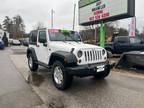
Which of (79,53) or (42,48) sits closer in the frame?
(79,53)

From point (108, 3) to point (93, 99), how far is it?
7.93 m

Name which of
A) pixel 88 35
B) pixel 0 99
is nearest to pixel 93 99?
pixel 0 99

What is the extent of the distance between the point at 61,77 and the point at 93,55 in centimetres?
126

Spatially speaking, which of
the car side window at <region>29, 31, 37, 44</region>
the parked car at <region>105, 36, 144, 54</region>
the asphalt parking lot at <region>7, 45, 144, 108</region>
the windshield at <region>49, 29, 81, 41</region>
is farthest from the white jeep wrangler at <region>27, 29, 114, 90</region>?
the parked car at <region>105, 36, 144, 54</region>

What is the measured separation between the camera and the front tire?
361 cm

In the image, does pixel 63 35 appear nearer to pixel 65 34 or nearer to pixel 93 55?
pixel 65 34

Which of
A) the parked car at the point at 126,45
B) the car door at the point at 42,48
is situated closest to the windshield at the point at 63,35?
the car door at the point at 42,48

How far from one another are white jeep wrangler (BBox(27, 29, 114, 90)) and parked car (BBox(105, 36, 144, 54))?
5.86 m

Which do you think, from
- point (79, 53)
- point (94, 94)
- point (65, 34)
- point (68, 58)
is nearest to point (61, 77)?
point (68, 58)

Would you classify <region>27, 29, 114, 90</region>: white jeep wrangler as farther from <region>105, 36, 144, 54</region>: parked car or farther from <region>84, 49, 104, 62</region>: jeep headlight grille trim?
<region>105, 36, 144, 54</region>: parked car

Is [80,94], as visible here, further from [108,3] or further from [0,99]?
[108,3]

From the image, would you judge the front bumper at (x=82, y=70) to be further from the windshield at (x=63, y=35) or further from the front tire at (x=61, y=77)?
the windshield at (x=63, y=35)

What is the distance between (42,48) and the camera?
16.8 feet

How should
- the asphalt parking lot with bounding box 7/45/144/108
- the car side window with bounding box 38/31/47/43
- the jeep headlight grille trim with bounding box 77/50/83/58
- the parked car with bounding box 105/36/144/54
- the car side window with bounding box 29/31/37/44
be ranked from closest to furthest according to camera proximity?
1. the asphalt parking lot with bounding box 7/45/144/108
2. the jeep headlight grille trim with bounding box 77/50/83/58
3. the car side window with bounding box 38/31/47/43
4. the car side window with bounding box 29/31/37/44
5. the parked car with bounding box 105/36/144/54
